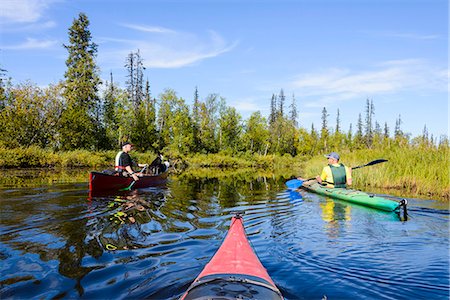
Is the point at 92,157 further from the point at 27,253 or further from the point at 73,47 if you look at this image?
the point at 27,253

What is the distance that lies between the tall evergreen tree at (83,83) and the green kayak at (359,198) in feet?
90.7

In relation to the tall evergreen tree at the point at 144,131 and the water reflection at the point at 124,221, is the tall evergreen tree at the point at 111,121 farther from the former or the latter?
the water reflection at the point at 124,221

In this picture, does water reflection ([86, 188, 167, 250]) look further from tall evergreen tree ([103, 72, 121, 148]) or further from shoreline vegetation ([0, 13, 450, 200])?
tall evergreen tree ([103, 72, 121, 148])

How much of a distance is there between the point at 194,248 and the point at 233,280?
2540mm

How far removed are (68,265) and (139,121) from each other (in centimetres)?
3719

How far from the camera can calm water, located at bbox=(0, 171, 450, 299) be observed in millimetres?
3889

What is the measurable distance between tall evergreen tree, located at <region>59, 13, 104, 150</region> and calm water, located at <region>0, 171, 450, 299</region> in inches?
1029

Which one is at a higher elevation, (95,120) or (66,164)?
(95,120)

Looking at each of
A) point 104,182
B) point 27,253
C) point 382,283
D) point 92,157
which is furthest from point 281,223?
point 92,157

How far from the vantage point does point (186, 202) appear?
1030cm

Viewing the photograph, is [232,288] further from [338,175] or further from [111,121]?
[111,121]

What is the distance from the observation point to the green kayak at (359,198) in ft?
26.5

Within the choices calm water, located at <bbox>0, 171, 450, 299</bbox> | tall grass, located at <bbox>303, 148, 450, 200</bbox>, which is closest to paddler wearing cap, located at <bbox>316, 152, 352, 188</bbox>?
calm water, located at <bbox>0, 171, 450, 299</bbox>

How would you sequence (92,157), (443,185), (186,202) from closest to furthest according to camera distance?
(186,202) → (443,185) → (92,157)
